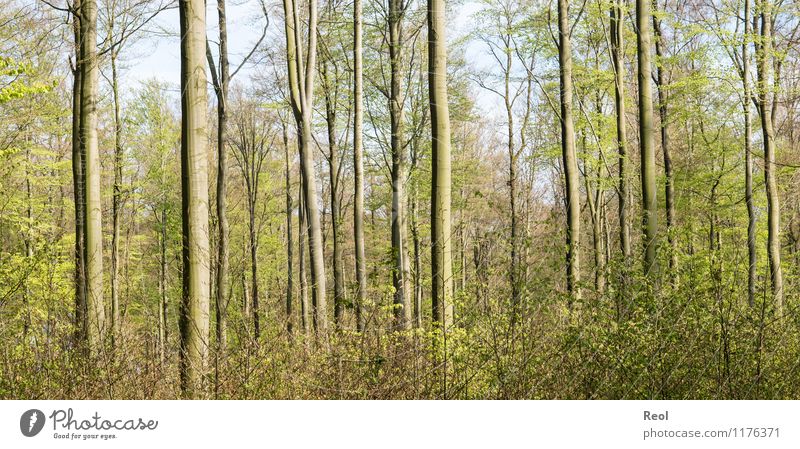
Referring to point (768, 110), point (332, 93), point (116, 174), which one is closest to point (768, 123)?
point (768, 110)

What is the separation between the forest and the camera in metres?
6.12

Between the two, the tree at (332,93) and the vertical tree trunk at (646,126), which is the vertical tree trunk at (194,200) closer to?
the vertical tree trunk at (646,126)

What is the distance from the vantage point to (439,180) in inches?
313

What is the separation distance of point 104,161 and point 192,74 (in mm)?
18350

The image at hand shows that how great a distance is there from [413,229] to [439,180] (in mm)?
1330

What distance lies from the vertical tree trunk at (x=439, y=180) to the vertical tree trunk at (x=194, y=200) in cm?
247

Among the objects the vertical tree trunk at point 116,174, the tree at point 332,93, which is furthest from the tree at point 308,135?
the vertical tree trunk at point 116,174

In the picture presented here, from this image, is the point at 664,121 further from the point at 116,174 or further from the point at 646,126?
the point at 116,174

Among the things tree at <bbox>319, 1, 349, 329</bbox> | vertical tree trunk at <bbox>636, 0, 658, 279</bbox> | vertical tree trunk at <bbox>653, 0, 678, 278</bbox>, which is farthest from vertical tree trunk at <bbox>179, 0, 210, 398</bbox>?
vertical tree trunk at <bbox>653, 0, 678, 278</bbox>

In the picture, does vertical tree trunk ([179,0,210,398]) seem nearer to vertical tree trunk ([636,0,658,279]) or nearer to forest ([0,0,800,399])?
forest ([0,0,800,399])

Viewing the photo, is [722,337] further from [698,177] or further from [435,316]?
[698,177]

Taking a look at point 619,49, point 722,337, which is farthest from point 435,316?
point 619,49

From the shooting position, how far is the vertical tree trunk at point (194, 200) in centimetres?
620

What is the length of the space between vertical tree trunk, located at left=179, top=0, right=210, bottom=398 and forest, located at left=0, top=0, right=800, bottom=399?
0.07ft
